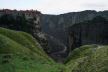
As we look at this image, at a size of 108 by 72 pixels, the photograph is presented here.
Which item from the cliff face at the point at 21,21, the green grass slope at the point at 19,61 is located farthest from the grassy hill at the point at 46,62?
the cliff face at the point at 21,21

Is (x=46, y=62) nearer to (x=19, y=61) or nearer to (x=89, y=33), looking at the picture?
(x=19, y=61)

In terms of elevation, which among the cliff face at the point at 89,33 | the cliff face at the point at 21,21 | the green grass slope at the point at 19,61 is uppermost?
the green grass slope at the point at 19,61

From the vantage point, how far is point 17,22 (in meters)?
92.8

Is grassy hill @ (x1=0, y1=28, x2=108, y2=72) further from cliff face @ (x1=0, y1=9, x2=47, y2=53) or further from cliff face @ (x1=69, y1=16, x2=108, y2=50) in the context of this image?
cliff face @ (x1=69, y1=16, x2=108, y2=50)

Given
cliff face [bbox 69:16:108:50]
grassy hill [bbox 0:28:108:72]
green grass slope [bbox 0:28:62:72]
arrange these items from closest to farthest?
grassy hill [bbox 0:28:108:72]
green grass slope [bbox 0:28:62:72]
cliff face [bbox 69:16:108:50]

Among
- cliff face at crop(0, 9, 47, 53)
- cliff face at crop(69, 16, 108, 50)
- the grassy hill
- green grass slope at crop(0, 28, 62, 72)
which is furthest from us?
cliff face at crop(69, 16, 108, 50)

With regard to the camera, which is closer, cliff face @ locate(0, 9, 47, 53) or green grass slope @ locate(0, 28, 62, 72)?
green grass slope @ locate(0, 28, 62, 72)

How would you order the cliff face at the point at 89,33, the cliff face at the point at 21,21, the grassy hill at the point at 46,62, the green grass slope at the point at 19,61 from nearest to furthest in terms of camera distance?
1. the grassy hill at the point at 46,62
2. the green grass slope at the point at 19,61
3. the cliff face at the point at 21,21
4. the cliff face at the point at 89,33

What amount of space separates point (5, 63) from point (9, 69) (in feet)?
8.34

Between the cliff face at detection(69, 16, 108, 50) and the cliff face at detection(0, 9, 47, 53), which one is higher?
the cliff face at detection(0, 9, 47, 53)

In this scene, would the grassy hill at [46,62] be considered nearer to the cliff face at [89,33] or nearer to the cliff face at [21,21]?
the cliff face at [21,21]

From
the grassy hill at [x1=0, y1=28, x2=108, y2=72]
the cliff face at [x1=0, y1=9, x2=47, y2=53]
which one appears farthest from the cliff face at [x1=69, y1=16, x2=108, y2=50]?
the grassy hill at [x1=0, y1=28, x2=108, y2=72]

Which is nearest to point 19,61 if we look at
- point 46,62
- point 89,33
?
point 46,62

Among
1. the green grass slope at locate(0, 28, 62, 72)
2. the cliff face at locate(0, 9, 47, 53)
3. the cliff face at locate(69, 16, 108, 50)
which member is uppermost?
the green grass slope at locate(0, 28, 62, 72)
